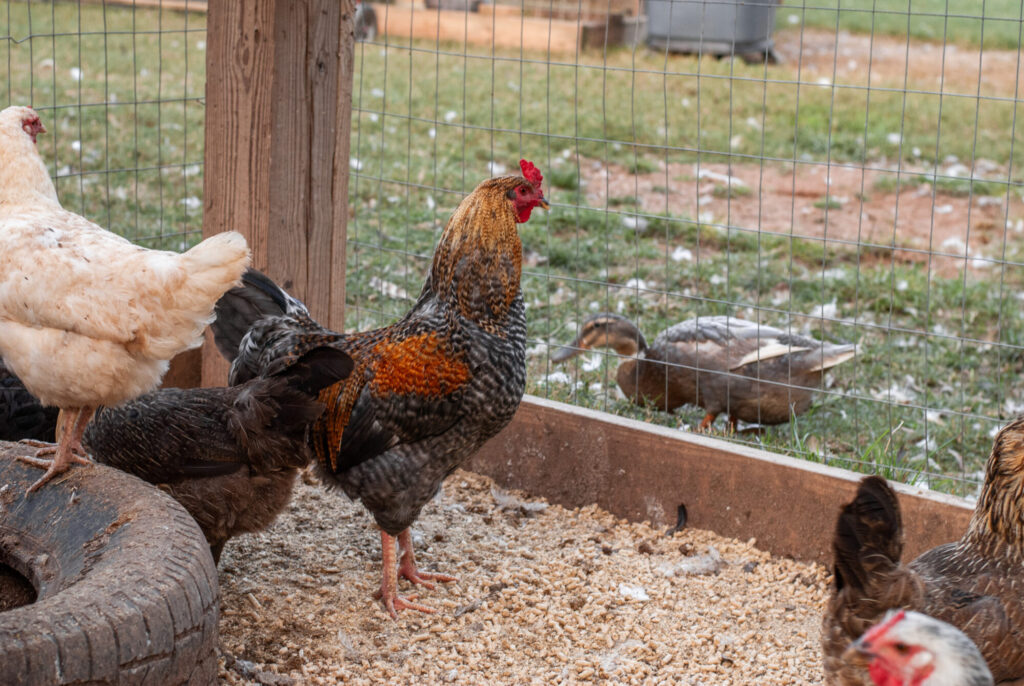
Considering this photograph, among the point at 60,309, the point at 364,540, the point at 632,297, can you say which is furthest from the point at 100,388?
the point at 632,297

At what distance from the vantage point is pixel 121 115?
9.39 metres

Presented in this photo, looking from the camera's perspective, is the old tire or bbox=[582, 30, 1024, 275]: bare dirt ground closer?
→ the old tire

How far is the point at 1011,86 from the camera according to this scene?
12.7m

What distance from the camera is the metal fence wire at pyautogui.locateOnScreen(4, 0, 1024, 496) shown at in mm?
4812

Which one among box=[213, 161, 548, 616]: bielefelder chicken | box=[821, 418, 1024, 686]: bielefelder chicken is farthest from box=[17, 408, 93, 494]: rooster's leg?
box=[821, 418, 1024, 686]: bielefelder chicken

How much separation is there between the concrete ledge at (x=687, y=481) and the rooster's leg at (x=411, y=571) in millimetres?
708

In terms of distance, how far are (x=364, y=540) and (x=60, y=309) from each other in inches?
59.2

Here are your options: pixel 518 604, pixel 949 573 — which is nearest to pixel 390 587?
pixel 518 604

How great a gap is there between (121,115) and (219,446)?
693 centimetres

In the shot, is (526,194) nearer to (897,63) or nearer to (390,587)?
(390,587)

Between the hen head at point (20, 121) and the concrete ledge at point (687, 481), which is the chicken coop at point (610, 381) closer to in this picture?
the concrete ledge at point (687, 481)

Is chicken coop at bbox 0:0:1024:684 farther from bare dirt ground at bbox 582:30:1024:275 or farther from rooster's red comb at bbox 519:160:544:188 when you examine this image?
rooster's red comb at bbox 519:160:544:188

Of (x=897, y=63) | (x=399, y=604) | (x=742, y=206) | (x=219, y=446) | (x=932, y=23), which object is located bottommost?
(x=399, y=604)

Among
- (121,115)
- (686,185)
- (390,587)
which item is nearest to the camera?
(390,587)
